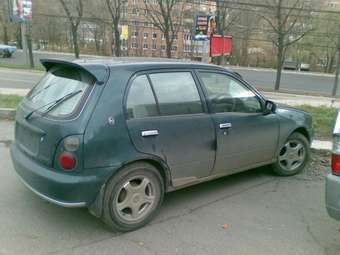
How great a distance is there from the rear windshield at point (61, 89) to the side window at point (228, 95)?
1325 millimetres

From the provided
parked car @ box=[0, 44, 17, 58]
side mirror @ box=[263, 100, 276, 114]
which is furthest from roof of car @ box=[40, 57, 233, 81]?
parked car @ box=[0, 44, 17, 58]

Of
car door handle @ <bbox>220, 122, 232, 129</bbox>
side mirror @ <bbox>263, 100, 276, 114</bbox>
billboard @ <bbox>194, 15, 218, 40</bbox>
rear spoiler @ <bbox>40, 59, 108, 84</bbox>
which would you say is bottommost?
car door handle @ <bbox>220, 122, 232, 129</bbox>

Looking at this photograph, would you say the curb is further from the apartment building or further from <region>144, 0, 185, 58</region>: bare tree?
the apartment building

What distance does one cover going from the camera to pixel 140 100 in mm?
3252

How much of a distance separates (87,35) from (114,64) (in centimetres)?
5470

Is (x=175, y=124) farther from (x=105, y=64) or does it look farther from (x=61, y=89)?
(x=61, y=89)

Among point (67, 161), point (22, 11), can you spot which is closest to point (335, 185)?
point (67, 161)

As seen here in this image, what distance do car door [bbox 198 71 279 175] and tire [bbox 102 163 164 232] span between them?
833mm

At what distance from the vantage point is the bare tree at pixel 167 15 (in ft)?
79.4

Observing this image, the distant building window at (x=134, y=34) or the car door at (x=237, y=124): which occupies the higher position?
the distant building window at (x=134, y=34)

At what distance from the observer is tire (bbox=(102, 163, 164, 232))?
311 cm

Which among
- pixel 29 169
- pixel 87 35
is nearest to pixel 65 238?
pixel 29 169

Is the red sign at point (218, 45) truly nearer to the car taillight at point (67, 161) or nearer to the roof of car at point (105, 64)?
the roof of car at point (105, 64)

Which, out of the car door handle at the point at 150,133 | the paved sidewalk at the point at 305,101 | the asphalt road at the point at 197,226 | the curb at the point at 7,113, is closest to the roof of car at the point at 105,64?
the car door handle at the point at 150,133
